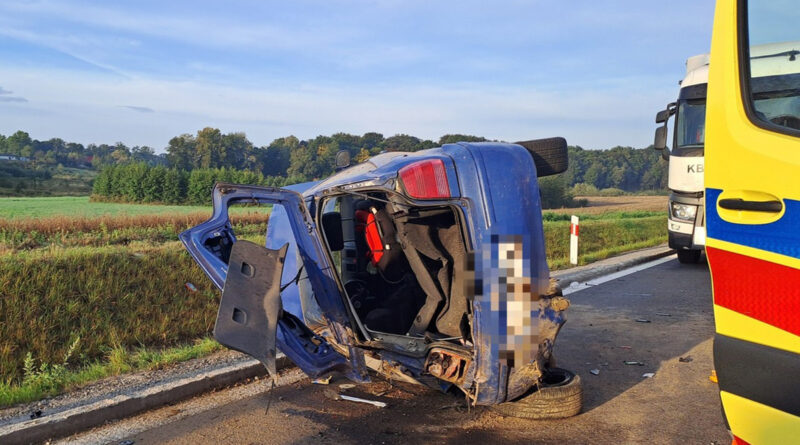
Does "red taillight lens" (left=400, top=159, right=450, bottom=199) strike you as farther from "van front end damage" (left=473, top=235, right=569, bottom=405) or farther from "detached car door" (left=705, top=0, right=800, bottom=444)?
"detached car door" (left=705, top=0, right=800, bottom=444)

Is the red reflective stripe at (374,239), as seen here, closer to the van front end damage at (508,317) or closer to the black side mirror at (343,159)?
the black side mirror at (343,159)

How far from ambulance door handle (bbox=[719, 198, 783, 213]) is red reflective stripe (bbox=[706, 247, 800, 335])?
0.59 ft

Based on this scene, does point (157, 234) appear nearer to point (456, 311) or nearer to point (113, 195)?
point (456, 311)

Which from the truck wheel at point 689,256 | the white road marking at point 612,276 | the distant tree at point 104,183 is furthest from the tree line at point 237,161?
the truck wheel at point 689,256

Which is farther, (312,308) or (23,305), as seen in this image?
(23,305)

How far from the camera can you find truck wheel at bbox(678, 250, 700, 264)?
1234cm

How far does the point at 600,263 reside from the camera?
12406 millimetres

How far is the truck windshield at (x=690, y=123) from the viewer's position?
1027 centimetres

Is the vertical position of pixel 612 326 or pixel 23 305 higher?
pixel 23 305

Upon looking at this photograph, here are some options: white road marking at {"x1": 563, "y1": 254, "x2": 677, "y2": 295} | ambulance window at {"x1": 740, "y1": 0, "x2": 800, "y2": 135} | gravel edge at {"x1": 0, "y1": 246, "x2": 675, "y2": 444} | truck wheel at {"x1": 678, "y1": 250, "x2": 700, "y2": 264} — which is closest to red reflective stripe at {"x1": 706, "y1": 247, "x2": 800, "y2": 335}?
ambulance window at {"x1": 740, "y1": 0, "x2": 800, "y2": 135}

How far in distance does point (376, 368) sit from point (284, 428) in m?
0.69

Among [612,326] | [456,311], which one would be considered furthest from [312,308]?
[612,326]

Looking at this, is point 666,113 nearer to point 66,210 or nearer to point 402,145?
point 402,145

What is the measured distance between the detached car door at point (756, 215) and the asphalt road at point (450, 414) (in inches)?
64.1
